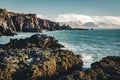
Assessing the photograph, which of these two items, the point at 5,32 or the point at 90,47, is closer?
the point at 90,47

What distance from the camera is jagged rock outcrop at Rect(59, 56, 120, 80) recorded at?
23773mm

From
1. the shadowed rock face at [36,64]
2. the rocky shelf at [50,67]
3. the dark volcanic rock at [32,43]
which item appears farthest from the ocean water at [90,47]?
the dark volcanic rock at [32,43]

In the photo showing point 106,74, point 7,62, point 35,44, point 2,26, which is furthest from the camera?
point 2,26

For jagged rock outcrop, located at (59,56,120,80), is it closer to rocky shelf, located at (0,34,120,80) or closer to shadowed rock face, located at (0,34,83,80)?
rocky shelf, located at (0,34,120,80)

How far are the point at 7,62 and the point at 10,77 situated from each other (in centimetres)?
275

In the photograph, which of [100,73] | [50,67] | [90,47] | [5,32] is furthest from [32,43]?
[5,32]

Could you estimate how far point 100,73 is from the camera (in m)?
25.2

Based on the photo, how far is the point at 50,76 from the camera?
91.8 feet

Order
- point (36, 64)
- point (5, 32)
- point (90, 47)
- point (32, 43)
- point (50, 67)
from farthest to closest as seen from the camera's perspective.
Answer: point (5, 32) → point (90, 47) → point (32, 43) → point (50, 67) → point (36, 64)

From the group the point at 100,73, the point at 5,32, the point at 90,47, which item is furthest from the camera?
the point at 5,32

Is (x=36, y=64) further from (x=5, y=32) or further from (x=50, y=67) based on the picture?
(x=5, y=32)

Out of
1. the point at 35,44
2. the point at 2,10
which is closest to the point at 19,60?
the point at 35,44

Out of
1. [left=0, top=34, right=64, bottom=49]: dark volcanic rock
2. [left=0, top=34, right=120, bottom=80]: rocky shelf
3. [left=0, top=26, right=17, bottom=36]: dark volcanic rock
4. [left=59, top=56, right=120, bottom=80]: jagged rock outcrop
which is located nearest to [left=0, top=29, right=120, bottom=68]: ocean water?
[left=0, top=26, right=17, bottom=36]: dark volcanic rock

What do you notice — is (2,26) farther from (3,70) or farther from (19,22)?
(3,70)
